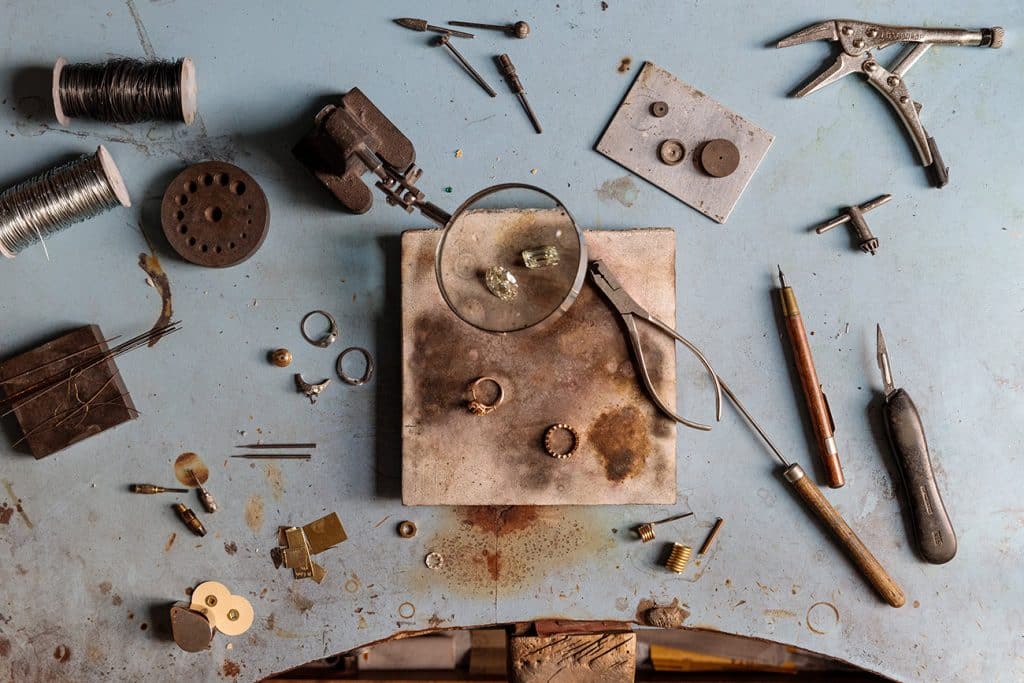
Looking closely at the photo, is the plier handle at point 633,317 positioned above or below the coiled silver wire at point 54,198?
above

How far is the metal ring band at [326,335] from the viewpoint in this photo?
6.41 feet

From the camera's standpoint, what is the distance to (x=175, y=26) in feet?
6.46

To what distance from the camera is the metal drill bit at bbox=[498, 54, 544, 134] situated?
193 cm

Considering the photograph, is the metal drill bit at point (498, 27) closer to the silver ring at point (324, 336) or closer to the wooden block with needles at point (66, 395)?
the silver ring at point (324, 336)

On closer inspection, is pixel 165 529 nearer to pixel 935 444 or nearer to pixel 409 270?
pixel 409 270

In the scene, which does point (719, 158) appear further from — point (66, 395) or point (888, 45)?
point (66, 395)

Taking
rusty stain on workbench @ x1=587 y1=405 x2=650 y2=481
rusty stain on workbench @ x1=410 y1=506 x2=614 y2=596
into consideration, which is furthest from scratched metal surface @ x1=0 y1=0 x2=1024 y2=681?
rusty stain on workbench @ x1=587 y1=405 x2=650 y2=481

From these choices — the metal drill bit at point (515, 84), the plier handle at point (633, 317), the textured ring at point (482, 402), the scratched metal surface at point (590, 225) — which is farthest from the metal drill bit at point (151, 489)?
the metal drill bit at point (515, 84)

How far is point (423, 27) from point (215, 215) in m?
0.69

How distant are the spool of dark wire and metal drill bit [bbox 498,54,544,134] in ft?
2.50

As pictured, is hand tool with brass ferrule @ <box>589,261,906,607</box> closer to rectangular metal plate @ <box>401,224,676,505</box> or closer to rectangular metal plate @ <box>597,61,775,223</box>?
rectangular metal plate @ <box>401,224,676,505</box>

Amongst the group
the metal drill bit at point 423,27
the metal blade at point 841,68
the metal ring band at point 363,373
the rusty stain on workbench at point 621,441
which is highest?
the metal blade at point 841,68

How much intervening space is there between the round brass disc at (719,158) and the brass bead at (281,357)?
1.12m

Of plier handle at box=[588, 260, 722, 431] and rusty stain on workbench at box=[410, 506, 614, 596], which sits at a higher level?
plier handle at box=[588, 260, 722, 431]
